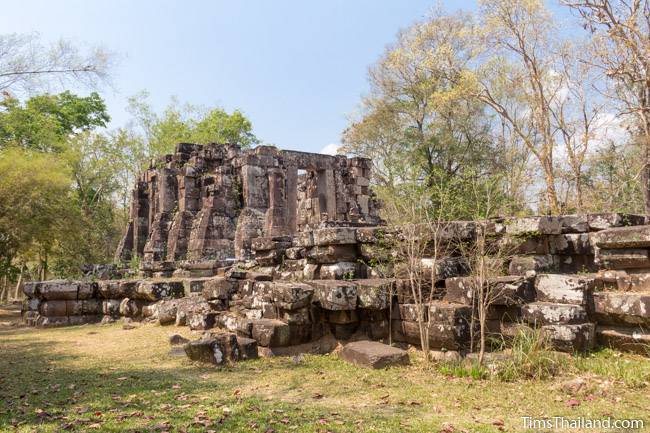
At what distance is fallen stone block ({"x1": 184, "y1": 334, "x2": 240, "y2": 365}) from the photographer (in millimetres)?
6598

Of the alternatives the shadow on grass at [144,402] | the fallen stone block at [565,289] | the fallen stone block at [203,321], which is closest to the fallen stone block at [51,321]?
the fallen stone block at [203,321]

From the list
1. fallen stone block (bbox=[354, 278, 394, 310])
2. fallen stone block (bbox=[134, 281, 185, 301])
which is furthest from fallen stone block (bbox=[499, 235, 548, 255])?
fallen stone block (bbox=[134, 281, 185, 301])

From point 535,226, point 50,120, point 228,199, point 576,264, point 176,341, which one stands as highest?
point 50,120

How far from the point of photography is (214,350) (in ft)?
21.7

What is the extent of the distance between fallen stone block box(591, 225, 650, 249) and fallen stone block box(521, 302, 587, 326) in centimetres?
92

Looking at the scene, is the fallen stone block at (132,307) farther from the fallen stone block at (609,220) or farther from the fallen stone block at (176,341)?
the fallen stone block at (609,220)

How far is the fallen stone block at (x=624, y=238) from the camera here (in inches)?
223

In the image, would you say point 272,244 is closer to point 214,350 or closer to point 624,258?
point 214,350

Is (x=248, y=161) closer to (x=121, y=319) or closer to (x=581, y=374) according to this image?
(x=121, y=319)

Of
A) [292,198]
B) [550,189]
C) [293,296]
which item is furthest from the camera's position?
[550,189]

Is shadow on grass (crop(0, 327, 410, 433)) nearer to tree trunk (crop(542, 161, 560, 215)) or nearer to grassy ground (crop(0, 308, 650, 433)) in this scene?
grassy ground (crop(0, 308, 650, 433))

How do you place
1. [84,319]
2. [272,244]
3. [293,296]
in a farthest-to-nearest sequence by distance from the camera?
[84,319] < [272,244] < [293,296]

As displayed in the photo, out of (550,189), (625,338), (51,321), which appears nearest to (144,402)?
(625,338)

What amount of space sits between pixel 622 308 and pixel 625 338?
1.11 feet
